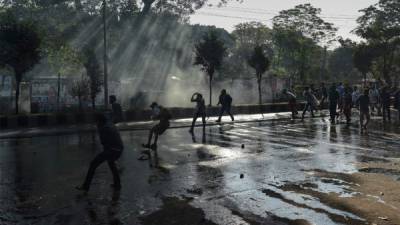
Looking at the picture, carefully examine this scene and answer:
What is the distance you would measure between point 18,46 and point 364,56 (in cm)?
3158

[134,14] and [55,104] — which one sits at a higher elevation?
[134,14]

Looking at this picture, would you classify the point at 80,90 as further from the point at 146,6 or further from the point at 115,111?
the point at 146,6

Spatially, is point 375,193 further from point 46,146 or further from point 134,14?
point 134,14

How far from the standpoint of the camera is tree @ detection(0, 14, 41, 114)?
23172 mm

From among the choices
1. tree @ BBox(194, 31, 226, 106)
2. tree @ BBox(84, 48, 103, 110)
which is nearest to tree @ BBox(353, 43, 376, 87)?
tree @ BBox(194, 31, 226, 106)

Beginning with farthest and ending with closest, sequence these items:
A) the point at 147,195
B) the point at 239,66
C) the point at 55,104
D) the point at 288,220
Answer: the point at 239,66 → the point at 55,104 → the point at 147,195 → the point at 288,220

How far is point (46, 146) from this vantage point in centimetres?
1551

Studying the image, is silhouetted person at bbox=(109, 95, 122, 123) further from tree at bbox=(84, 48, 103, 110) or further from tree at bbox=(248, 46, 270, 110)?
tree at bbox=(248, 46, 270, 110)

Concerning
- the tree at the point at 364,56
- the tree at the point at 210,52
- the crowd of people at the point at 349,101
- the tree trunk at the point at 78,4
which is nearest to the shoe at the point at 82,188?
the crowd of people at the point at 349,101

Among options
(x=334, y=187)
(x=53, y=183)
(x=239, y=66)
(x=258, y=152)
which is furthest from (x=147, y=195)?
(x=239, y=66)

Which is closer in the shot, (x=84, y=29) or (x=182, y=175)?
(x=182, y=175)

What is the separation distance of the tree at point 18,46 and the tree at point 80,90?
329 centimetres

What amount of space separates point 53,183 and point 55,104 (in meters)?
18.4

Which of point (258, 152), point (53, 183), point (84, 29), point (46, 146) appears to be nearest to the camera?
point (53, 183)
